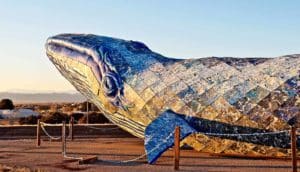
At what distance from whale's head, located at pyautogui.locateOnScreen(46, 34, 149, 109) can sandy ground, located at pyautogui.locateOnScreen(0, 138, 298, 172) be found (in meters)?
1.89

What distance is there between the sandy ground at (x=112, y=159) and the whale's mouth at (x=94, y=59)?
2.02 meters

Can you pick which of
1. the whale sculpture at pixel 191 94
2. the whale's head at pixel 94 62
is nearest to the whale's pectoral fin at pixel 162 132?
the whale sculpture at pixel 191 94

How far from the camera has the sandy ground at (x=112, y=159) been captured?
540 inches

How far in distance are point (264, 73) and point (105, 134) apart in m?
13.2

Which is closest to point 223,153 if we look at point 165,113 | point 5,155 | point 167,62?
point 165,113

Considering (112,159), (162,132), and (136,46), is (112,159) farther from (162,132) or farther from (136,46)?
(136,46)

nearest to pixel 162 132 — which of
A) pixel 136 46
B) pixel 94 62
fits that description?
pixel 94 62

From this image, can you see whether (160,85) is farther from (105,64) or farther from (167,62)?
(105,64)

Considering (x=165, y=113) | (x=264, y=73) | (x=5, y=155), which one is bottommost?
(x=5, y=155)

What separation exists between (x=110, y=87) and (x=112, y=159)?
244 cm

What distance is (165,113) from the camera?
15.1 m

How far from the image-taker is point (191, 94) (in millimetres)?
15391

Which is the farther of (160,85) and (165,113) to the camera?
(160,85)

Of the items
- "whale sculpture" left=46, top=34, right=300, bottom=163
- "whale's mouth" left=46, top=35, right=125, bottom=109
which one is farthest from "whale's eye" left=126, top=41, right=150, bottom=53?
"whale's mouth" left=46, top=35, right=125, bottom=109
